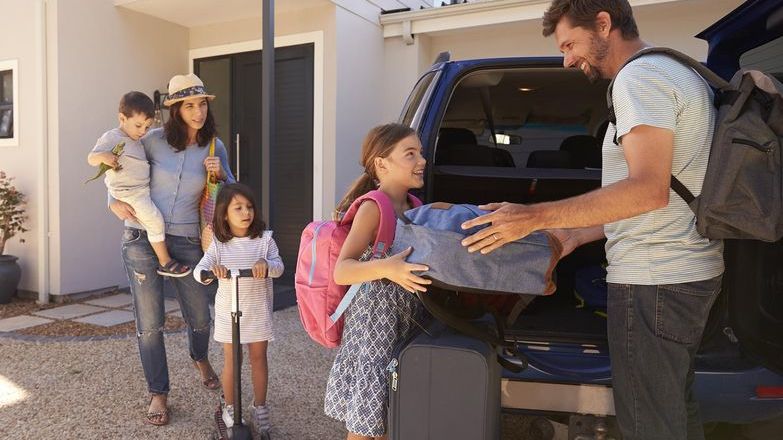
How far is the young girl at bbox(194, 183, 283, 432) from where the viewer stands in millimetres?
2918

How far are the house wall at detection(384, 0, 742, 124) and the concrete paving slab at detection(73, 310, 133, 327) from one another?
365cm

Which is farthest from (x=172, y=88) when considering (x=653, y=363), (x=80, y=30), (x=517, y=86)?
(x=80, y=30)

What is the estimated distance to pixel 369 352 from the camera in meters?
1.95

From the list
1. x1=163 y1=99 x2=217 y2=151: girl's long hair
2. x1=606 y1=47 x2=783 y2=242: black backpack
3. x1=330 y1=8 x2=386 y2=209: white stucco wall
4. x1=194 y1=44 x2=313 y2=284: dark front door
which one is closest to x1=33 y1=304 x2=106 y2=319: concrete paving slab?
x1=194 y1=44 x2=313 y2=284: dark front door

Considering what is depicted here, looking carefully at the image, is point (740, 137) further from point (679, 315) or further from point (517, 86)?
point (517, 86)

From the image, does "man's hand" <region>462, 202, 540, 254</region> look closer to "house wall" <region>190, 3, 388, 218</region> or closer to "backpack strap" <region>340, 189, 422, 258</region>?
"backpack strap" <region>340, 189, 422, 258</region>

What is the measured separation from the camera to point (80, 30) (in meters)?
6.09

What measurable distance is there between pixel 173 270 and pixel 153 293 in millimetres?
206

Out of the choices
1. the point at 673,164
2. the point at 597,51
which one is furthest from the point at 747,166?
the point at 597,51

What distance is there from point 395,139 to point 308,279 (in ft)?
1.80

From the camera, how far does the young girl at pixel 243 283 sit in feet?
9.57

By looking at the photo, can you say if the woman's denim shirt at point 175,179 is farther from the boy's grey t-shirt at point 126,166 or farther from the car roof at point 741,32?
the car roof at point 741,32

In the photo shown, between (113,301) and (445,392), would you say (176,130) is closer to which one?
(445,392)

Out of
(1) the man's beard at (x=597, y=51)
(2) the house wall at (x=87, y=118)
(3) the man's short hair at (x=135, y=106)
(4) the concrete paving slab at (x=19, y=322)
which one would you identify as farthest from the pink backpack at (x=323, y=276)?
(2) the house wall at (x=87, y=118)
